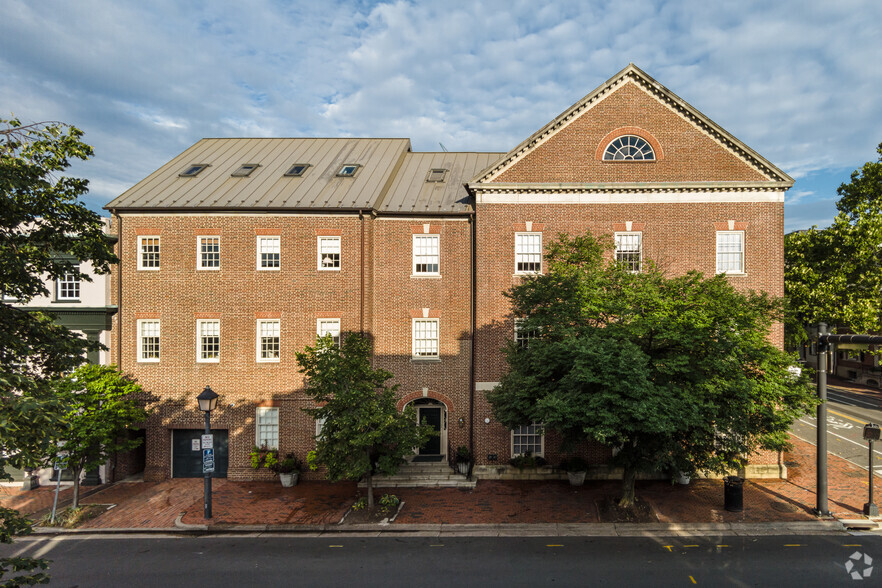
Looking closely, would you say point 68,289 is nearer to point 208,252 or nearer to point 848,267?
point 208,252

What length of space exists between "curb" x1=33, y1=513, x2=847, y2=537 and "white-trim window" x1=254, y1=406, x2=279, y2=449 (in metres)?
4.74

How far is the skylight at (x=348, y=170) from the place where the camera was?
78.0 ft

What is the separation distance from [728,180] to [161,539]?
83.1 feet

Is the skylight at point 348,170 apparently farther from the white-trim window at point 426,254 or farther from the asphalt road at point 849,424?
the asphalt road at point 849,424

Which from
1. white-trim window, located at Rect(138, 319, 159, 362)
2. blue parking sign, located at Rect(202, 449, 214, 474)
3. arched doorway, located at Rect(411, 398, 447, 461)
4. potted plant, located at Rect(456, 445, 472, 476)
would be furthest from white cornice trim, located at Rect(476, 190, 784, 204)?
white-trim window, located at Rect(138, 319, 159, 362)

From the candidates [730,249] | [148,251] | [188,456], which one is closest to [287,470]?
[188,456]

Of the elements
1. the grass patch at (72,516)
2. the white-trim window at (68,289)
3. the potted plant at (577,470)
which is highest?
the white-trim window at (68,289)

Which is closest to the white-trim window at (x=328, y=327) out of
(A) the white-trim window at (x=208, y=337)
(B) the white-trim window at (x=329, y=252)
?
(B) the white-trim window at (x=329, y=252)

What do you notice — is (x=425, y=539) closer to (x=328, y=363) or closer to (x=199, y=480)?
(x=328, y=363)

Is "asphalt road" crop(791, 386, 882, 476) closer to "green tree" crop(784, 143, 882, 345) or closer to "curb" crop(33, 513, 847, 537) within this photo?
"green tree" crop(784, 143, 882, 345)

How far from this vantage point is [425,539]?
14633 mm

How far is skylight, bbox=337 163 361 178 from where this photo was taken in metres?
23.8

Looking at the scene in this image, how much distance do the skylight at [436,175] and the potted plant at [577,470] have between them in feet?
48.7

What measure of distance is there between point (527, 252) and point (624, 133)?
667cm
